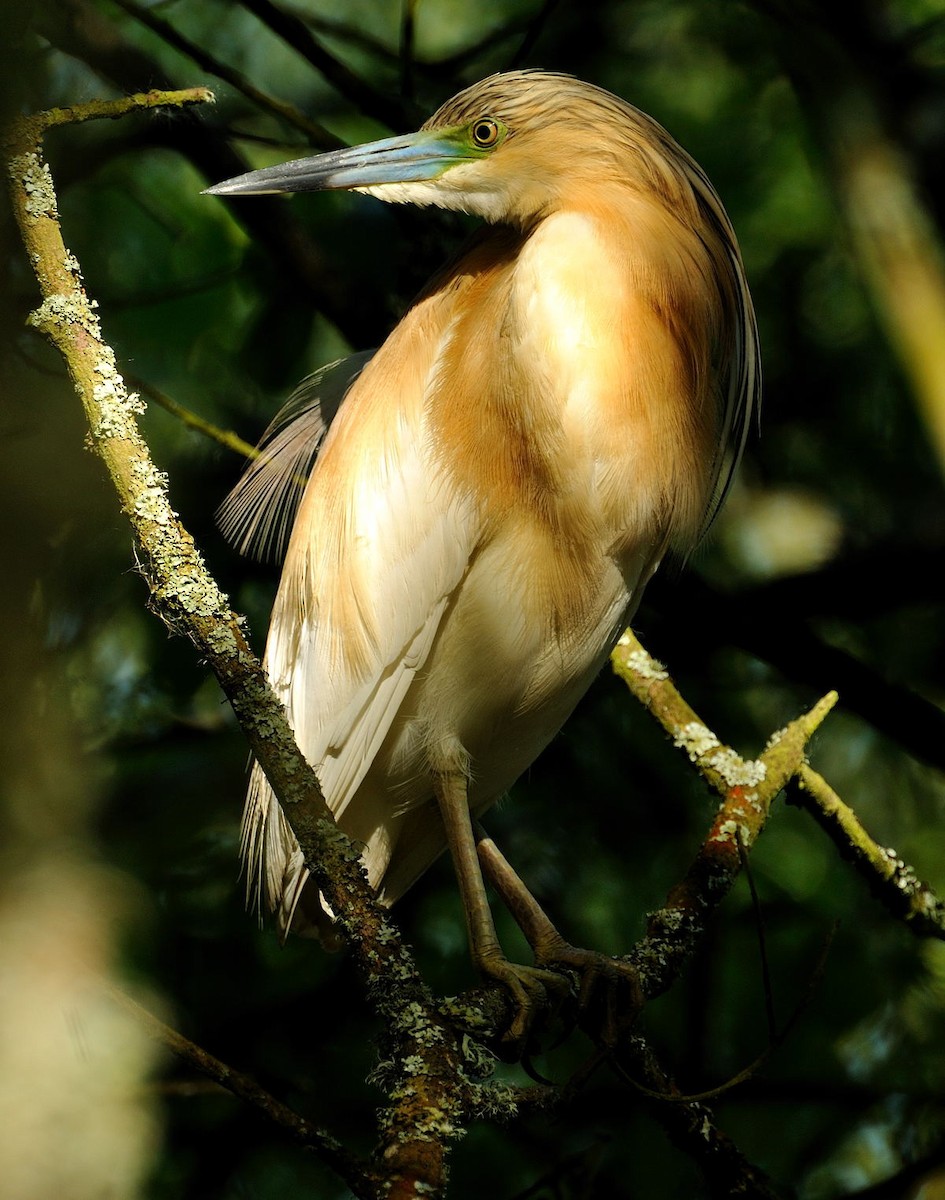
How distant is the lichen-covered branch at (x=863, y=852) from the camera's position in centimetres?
215

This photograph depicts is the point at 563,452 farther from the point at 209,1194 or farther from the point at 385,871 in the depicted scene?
the point at 209,1194

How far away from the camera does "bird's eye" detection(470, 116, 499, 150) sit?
1.93m

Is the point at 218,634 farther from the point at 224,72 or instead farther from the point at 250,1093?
the point at 224,72

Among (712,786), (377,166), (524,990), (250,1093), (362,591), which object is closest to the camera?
(250,1093)

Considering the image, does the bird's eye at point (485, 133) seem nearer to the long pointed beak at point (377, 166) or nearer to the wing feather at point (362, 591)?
the long pointed beak at point (377, 166)

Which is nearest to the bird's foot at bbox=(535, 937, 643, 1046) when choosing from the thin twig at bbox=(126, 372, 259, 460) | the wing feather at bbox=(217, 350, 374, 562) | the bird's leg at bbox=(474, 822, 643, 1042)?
the bird's leg at bbox=(474, 822, 643, 1042)

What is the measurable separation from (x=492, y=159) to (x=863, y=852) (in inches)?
50.0

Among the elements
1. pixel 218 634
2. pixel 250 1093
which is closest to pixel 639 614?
pixel 218 634

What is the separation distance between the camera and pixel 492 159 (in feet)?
6.30

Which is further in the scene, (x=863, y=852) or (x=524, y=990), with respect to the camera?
(x=863, y=852)

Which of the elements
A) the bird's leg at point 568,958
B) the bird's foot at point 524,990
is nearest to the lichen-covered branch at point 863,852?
the bird's leg at point 568,958

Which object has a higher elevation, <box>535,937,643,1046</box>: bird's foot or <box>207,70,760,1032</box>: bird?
<box>207,70,760,1032</box>: bird

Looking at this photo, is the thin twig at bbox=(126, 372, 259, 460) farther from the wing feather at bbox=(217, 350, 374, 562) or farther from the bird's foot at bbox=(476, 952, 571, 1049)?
the bird's foot at bbox=(476, 952, 571, 1049)

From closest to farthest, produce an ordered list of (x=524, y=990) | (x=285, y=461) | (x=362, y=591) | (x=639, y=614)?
1. (x=524, y=990)
2. (x=362, y=591)
3. (x=285, y=461)
4. (x=639, y=614)
